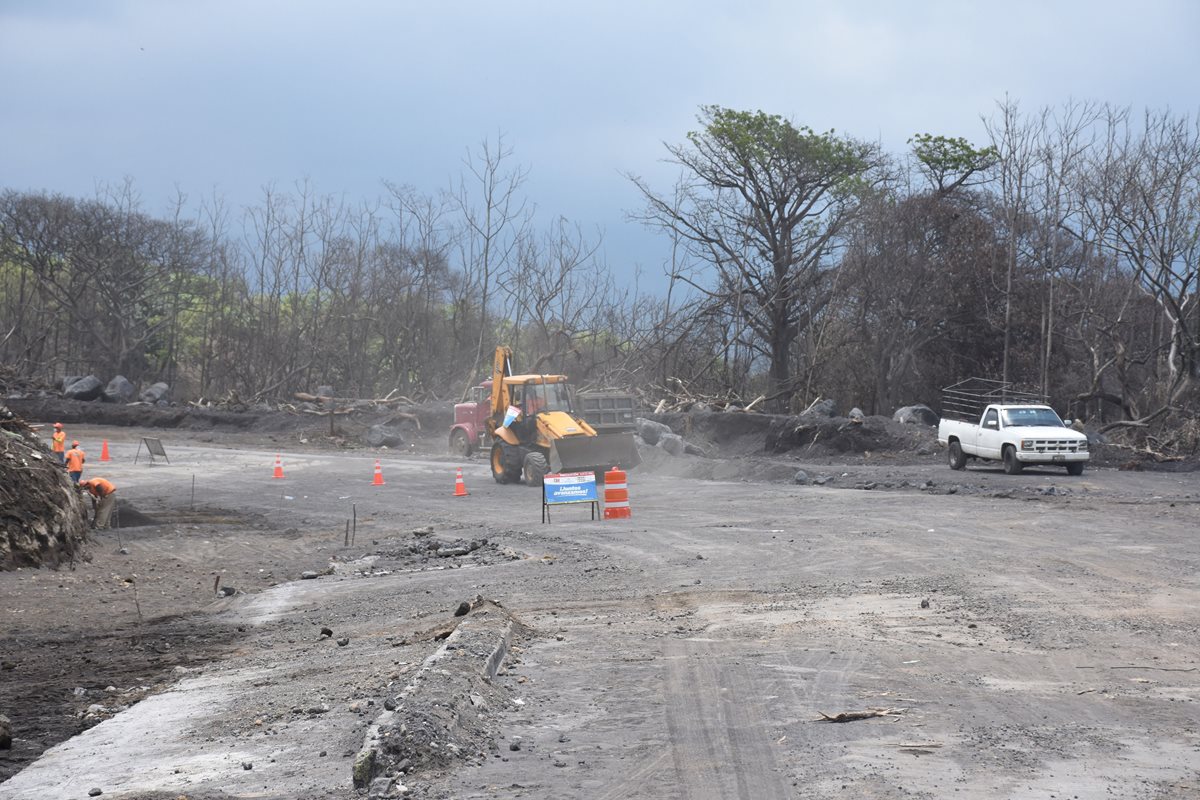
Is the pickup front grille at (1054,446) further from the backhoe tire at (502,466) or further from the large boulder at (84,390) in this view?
the large boulder at (84,390)

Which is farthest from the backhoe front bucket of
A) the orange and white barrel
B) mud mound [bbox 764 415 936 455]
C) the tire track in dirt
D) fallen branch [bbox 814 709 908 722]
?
fallen branch [bbox 814 709 908 722]

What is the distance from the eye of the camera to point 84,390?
5419 centimetres

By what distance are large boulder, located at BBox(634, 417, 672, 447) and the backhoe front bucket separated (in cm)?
878

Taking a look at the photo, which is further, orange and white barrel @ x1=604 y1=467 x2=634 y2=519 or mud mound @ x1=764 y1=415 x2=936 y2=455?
mud mound @ x1=764 y1=415 x2=936 y2=455

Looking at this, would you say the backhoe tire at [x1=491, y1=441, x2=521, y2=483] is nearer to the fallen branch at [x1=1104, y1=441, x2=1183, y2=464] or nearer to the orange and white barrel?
the orange and white barrel

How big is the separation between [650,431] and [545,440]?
31.9 feet

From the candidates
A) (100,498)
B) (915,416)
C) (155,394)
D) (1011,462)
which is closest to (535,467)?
(100,498)

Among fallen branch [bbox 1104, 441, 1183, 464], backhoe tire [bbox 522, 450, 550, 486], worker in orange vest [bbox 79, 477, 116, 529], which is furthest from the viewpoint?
fallen branch [bbox 1104, 441, 1183, 464]

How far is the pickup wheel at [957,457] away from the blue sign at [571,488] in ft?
44.8

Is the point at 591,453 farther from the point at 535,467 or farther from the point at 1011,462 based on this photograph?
the point at 1011,462

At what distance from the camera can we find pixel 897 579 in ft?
45.2

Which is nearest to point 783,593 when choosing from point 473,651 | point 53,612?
point 473,651

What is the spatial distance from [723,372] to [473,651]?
141 feet

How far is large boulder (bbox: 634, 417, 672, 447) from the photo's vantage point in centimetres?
3781
